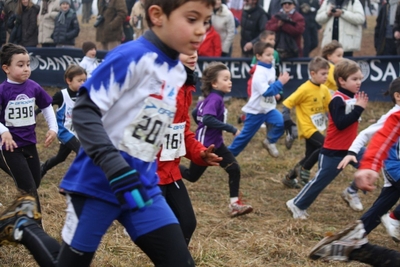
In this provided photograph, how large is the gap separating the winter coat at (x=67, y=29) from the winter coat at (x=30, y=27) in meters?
0.57

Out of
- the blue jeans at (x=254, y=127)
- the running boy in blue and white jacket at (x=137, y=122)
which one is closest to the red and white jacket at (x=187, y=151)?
the running boy in blue and white jacket at (x=137, y=122)

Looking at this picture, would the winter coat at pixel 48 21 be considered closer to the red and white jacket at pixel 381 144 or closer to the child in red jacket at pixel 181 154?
the child in red jacket at pixel 181 154

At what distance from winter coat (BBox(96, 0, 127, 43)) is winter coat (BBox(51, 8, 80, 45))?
549mm

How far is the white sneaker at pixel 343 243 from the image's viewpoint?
4.35 meters

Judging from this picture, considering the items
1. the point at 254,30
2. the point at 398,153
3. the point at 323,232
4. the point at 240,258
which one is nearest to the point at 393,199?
the point at 398,153

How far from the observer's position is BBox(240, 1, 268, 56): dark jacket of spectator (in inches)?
555

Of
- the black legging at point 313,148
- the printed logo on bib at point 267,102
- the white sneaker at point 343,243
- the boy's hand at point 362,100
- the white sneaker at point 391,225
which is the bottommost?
the black legging at point 313,148

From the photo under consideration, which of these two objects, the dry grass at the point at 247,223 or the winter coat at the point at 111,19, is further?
the winter coat at the point at 111,19

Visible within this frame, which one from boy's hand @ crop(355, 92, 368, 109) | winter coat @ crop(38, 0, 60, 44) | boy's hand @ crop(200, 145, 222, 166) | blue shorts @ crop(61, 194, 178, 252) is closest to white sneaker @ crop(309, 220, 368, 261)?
boy's hand @ crop(200, 145, 222, 166)

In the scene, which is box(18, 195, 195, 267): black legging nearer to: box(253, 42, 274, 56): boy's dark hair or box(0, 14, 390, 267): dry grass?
box(0, 14, 390, 267): dry grass

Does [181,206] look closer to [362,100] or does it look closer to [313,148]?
[362,100]

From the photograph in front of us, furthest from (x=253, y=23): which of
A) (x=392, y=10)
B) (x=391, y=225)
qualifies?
(x=391, y=225)

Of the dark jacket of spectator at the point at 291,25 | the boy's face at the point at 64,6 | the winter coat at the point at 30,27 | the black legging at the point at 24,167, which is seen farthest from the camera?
the winter coat at the point at 30,27

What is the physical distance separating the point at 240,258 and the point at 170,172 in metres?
1.18
